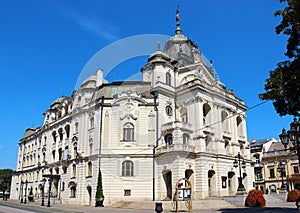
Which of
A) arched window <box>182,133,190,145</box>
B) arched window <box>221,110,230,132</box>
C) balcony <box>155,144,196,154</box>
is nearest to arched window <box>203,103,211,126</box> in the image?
arched window <box>221,110,230,132</box>

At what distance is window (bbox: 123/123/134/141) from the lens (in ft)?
130

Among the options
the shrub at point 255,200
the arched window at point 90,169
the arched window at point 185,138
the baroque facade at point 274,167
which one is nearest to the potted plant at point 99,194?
the arched window at point 90,169

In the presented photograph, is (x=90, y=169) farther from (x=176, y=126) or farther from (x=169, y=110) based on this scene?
(x=169, y=110)

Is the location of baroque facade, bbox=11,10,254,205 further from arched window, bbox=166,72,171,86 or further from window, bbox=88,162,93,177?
arched window, bbox=166,72,171,86

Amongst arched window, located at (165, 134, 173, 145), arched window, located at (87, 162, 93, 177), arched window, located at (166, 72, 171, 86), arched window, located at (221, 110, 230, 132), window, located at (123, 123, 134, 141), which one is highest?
arched window, located at (166, 72, 171, 86)

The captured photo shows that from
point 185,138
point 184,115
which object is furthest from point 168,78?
point 185,138

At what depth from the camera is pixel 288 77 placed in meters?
15.8

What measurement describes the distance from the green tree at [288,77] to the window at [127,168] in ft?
81.6

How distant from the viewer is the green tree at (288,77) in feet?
50.2

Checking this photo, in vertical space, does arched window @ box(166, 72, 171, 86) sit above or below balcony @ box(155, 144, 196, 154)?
above

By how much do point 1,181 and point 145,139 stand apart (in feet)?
265

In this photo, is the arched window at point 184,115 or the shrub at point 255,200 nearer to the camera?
the shrub at point 255,200

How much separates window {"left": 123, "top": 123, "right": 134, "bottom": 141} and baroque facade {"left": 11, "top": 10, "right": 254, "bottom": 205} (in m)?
0.13

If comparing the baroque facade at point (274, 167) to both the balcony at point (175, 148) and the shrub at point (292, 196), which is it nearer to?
the shrub at point (292, 196)
